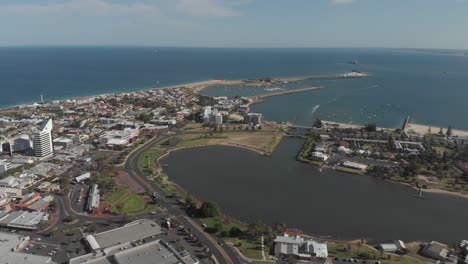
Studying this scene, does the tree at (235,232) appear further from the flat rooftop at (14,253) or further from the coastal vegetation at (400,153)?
the coastal vegetation at (400,153)

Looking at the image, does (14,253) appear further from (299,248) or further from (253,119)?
(253,119)

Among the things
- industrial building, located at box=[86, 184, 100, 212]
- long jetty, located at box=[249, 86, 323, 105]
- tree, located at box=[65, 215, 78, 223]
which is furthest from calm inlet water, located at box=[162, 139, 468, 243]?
long jetty, located at box=[249, 86, 323, 105]

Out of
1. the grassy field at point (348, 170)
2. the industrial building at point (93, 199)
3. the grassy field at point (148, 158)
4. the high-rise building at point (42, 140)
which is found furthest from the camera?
the high-rise building at point (42, 140)

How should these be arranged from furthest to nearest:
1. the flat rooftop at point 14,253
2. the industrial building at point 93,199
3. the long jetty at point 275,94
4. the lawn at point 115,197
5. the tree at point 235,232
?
1. the long jetty at point 275,94
2. the lawn at point 115,197
3. the industrial building at point 93,199
4. the tree at point 235,232
5. the flat rooftop at point 14,253

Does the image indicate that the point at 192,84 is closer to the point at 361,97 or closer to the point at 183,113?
the point at 183,113

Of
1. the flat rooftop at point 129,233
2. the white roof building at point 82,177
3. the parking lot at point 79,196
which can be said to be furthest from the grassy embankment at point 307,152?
the parking lot at point 79,196

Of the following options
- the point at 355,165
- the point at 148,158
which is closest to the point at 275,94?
the point at 355,165

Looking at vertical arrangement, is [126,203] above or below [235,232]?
below
